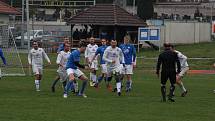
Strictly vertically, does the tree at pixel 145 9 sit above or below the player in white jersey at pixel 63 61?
above

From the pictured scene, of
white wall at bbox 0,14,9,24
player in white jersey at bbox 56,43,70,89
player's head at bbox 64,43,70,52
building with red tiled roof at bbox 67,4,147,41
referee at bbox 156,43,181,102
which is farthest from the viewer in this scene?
building with red tiled roof at bbox 67,4,147,41

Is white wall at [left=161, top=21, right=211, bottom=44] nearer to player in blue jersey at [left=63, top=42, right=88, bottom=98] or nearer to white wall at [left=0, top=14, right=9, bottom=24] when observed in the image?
white wall at [left=0, top=14, right=9, bottom=24]

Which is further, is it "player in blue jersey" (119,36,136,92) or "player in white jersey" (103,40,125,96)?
"player in blue jersey" (119,36,136,92)

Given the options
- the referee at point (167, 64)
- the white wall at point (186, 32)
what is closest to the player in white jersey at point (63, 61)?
the referee at point (167, 64)

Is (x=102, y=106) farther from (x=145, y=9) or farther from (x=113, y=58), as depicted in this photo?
(x=145, y=9)

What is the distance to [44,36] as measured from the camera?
212 feet

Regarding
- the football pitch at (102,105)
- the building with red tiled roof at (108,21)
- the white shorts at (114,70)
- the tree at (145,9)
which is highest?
the tree at (145,9)

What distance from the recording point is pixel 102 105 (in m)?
18.6

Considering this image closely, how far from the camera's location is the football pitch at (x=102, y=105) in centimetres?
1589

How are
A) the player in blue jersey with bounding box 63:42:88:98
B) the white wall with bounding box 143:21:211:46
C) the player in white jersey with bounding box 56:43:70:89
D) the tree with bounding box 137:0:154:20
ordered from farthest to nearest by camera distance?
the tree with bounding box 137:0:154:20
the white wall with bounding box 143:21:211:46
the player in white jersey with bounding box 56:43:70:89
the player in blue jersey with bounding box 63:42:88:98

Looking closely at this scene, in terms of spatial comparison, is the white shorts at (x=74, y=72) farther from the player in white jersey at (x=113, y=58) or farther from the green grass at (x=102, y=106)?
the player in white jersey at (x=113, y=58)

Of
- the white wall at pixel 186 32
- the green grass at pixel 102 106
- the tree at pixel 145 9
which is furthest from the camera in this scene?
the tree at pixel 145 9

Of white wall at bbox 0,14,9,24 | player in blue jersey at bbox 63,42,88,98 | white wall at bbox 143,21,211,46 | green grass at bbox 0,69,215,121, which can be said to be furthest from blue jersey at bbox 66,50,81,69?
white wall at bbox 143,21,211,46

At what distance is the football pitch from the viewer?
15.9 metres
